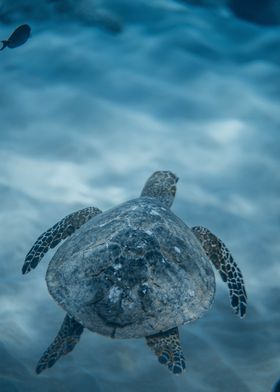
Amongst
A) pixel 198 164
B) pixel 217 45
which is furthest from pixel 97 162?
pixel 217 45

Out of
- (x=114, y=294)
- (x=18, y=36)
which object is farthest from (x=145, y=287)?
(x=18, y=36)

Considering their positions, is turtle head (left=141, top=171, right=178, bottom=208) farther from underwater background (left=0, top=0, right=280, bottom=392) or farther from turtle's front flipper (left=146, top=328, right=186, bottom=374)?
turtle's front flipper (left=146, top=328, right=186, bottom=374)

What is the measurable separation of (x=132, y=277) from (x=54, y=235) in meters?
1.74

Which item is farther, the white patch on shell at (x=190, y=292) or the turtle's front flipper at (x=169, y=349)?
the white patch on shell at (x=190, y=292)

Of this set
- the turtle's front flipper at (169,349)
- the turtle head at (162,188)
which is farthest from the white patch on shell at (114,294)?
the turtle head at (162,188)

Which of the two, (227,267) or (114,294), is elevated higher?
(114,294)

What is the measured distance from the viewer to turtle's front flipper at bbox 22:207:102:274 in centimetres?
482

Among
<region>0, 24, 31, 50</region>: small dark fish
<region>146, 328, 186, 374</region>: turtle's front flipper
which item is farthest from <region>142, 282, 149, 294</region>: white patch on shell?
<region>0, 24, 31, 50</region>: small dark fish

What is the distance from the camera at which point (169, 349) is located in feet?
12.3

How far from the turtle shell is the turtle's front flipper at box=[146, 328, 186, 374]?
0.19 m

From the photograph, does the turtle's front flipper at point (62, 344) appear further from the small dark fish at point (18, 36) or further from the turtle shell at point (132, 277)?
the small dark fish at point (18, 36)

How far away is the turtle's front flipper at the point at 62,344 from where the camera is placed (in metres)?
3.77

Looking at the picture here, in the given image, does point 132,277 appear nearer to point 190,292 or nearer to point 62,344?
point 190,292

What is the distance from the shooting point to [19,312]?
462 cm
